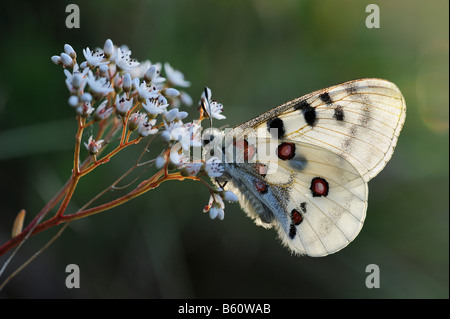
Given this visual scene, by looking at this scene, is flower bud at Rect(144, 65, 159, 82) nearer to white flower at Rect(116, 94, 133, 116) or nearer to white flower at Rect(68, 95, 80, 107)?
white flower at Rect(116, 94, 133, 116)

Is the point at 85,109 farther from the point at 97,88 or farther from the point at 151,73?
the point at 151,73

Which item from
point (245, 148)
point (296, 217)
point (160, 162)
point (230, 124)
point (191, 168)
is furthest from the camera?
point (230, 124)

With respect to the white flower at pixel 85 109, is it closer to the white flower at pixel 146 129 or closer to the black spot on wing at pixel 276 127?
the white flower at pixel 146 129

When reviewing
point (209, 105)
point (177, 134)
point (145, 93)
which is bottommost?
point (177, 134)

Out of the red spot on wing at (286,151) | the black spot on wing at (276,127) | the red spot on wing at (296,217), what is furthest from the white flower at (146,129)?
the red spot on wing at (296,217)

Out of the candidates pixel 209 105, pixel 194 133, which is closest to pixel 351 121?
pixel 209 105

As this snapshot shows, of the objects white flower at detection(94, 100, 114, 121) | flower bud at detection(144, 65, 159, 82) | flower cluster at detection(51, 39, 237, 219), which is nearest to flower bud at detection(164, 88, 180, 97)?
flower cluster at detection(51, 39, 237, 219)

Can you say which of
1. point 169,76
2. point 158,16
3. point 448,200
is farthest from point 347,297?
point 158,16
